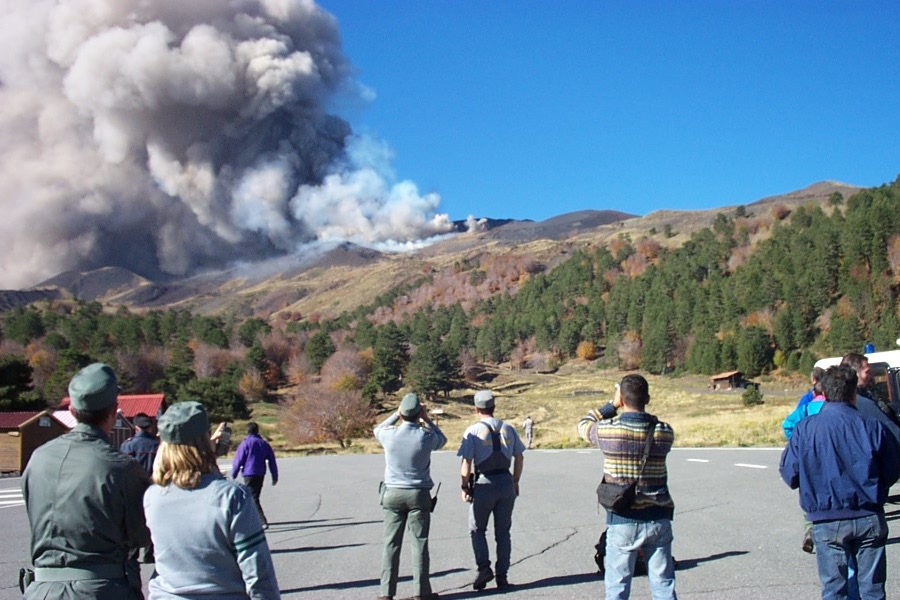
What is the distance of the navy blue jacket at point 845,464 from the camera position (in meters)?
4.33

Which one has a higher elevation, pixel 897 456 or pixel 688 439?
pixel 897 456

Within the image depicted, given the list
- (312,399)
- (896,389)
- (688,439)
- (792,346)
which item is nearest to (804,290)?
(792,346)

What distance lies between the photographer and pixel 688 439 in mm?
25594

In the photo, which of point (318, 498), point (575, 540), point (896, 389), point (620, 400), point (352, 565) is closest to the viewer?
point (620, 400)

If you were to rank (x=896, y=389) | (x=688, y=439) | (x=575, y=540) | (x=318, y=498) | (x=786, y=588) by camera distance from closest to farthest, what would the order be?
(x=786, y=588) < (x=575, y=540) < (x=896, y=389) < (x=318, y=498) < (x=688, y=439)

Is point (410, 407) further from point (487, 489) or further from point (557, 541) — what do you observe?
point (557, 541)

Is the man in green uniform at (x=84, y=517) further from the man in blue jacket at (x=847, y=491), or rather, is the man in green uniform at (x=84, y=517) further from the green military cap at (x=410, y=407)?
the man in blue jacket at (x=847, y=491)

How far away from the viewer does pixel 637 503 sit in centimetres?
448

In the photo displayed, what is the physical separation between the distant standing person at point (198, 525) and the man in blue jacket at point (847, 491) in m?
2.97

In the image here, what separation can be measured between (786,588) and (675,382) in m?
75.0

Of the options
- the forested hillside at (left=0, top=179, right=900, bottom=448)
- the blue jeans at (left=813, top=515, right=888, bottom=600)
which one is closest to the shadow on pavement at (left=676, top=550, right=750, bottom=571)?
the blue jeans at (left=813, top=515, right=888, bottom=600)

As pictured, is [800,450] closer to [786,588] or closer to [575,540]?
[786,588]

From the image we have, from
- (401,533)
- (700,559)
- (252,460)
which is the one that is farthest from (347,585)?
(252,460)

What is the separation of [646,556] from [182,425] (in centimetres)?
272
